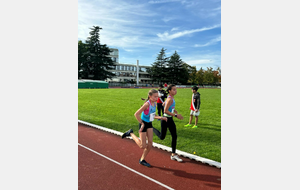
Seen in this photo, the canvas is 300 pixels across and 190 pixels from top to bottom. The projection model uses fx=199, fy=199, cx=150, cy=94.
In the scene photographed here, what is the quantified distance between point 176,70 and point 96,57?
3173 cm

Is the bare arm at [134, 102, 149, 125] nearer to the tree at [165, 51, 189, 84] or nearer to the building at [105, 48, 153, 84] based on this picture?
the tree at [165, 51, 189, 84]

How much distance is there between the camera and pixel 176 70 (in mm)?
80000

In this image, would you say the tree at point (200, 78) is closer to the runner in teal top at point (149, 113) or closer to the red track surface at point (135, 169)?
the red track surface at point (135, 169)

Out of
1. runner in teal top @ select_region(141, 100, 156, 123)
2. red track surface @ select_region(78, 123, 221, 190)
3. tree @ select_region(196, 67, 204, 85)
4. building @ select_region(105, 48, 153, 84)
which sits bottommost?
red track surface @ select_region(78, 123, 221, 190)

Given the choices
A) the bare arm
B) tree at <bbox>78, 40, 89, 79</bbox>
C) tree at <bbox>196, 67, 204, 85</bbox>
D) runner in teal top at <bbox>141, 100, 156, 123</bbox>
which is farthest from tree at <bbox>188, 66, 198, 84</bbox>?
the bare arm

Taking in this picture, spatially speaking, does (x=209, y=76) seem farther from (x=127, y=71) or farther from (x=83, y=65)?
(x=83, y=65)

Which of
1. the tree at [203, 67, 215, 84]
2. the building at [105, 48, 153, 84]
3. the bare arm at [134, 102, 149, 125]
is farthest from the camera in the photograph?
the building at [105, 48, 153, 84]

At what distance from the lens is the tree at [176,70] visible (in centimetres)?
7954

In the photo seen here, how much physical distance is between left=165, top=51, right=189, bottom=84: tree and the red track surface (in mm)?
73949

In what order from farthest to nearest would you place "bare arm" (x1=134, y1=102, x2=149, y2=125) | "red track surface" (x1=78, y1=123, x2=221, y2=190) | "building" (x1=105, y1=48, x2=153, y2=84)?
"building" (x1=105, y1=48, x2=153, y2=84)
"bare arm" (x1=134, y1=102, x2=149, y2=125)
"red track surface" (x1=78, y1=123, x2=221, y2=190)

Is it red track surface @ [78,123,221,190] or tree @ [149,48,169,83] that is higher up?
tree @ [149,48,169,83]

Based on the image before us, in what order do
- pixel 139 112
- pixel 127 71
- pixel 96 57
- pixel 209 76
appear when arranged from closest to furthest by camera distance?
1. pixel 139 112
2. pixel 96 57
3. pixel 209 76
4. pixel 127 71

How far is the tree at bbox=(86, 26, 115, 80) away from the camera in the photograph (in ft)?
215

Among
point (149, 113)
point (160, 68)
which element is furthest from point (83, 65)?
point (149, 113)
